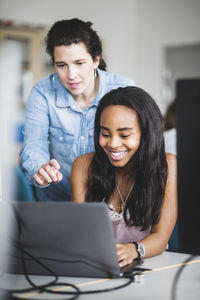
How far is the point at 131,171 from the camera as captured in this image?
57.4 inches

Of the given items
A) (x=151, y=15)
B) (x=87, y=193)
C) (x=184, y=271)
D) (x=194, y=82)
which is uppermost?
(x=151, y=15)

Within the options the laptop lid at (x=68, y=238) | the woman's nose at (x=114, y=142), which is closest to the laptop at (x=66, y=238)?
the laptop lid at (x=68, y=238)

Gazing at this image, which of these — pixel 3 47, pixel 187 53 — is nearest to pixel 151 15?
pixel 187 53

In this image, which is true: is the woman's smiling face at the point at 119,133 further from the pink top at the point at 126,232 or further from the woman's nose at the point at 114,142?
the pink top at the point at 126,232

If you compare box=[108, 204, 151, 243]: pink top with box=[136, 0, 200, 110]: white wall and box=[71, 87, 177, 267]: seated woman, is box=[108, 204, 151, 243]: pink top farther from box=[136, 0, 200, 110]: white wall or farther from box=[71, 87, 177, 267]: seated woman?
box=[136, 0, 200, 110]: white wall

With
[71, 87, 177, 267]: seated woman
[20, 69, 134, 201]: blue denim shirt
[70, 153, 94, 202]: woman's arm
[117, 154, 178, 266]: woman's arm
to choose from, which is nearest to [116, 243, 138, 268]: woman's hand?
[117, 154, 178, 266]: woman's arm

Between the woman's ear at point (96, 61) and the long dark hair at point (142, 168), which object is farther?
the woman's ear at point (96, 61)

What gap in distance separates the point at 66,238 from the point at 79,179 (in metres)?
0.60

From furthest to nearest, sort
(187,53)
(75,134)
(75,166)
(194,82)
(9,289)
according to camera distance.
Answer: (187,53)
(75,134)
(75,166)
(9,289)
(194,82)

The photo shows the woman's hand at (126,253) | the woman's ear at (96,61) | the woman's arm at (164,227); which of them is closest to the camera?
the woman's hand at (126,253)

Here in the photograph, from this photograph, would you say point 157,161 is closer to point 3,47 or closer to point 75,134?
point 75,134

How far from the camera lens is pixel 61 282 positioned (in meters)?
0.90

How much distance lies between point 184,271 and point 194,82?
1.59ft

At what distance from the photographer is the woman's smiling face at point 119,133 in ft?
4.40
